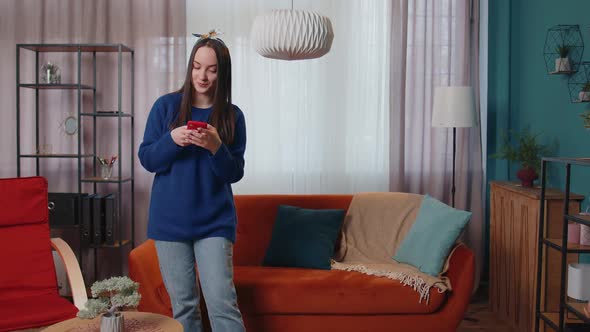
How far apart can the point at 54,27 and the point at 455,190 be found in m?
3.16

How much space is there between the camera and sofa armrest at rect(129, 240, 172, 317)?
2.76 metres

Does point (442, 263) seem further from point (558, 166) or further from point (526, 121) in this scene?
point (526, 121)

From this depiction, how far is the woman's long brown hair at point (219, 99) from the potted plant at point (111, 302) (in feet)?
2.08

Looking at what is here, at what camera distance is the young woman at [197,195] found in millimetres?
2115

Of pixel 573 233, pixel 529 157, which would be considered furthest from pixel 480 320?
pixel 573 233

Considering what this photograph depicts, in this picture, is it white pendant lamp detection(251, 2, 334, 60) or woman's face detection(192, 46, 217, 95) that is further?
white pendant lamp detection(251, 2, 334, 60)

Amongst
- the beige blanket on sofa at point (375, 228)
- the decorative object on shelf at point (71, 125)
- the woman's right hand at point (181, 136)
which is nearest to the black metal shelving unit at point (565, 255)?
the beige blanket on sofa at point (375, 228)

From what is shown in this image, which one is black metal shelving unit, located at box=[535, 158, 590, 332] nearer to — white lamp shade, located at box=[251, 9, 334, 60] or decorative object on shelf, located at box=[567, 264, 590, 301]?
decorative object on shelf, located at box=[567, 264, 590, 301]

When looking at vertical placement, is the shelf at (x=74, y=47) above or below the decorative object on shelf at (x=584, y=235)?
above

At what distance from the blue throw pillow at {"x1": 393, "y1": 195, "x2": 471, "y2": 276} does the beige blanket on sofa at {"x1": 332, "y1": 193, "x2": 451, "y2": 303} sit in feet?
0.26

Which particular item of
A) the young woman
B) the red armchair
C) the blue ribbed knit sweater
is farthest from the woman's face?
the red armchair

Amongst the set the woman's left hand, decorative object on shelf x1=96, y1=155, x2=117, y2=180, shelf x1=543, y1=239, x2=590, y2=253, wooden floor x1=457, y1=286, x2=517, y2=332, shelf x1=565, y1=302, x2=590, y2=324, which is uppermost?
the woman's left hand

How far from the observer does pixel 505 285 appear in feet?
11.7

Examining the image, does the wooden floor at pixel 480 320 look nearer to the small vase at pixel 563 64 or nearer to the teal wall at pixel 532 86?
the teal wall at pixel 532 86
